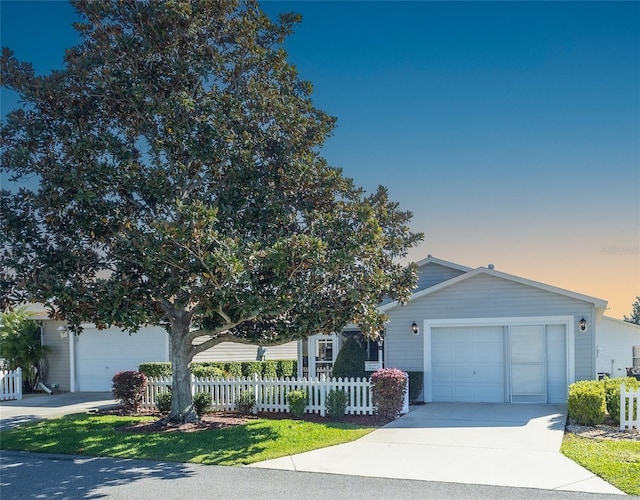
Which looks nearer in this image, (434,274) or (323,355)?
(323,355)

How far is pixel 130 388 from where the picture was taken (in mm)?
14602

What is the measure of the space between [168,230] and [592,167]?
35.5ft

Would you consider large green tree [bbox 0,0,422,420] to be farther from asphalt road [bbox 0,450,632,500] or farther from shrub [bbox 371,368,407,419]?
asphalt road [bbox 0,450,632,500]

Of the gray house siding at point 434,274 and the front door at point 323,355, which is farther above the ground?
the gray house siding at point 434,274

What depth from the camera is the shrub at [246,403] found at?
13.8 metres

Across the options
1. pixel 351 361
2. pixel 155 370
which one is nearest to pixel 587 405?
pixel 351 361

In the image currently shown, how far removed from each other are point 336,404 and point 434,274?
23.6ft

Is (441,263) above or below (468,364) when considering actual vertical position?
above

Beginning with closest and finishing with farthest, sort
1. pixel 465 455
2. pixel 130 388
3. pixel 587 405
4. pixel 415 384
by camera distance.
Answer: pixel 465 455, pixel 587 405, pixel 130 388, pixel 415 384

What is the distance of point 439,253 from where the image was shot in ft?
61.3

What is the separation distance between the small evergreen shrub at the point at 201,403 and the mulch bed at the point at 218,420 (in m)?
0.17

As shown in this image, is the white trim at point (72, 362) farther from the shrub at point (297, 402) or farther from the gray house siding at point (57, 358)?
the shrub at point (297, 402)

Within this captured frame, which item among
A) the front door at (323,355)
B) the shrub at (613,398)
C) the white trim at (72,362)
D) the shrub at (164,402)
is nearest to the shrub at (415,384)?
the front door at (323,355)

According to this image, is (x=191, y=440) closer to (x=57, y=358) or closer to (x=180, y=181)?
(x=180, y=181)
